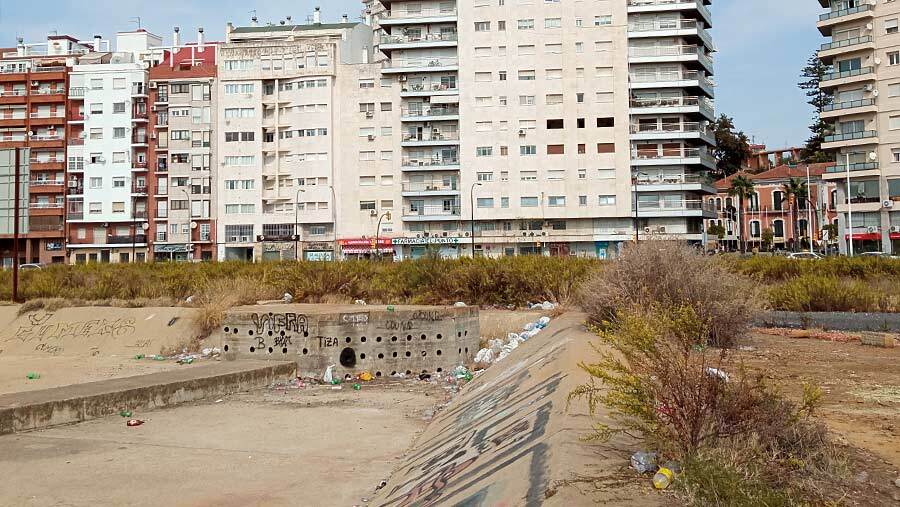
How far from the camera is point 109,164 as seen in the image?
251ft

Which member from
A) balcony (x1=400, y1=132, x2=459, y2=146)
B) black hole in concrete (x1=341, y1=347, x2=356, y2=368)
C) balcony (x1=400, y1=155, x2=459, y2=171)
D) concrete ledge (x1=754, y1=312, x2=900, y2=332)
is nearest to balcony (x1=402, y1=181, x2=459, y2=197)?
balcony (x1=400, y1=155, x2=459, y2=171)

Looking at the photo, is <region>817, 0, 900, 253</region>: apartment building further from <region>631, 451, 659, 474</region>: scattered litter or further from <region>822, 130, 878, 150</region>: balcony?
<region>631, 451, 659, 474</region>: scattered litter

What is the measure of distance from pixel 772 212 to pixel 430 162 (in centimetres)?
4609

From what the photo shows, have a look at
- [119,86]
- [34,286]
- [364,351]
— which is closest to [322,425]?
[364,351]

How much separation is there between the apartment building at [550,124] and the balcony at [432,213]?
0.13m

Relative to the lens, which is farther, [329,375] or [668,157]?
[668,157]

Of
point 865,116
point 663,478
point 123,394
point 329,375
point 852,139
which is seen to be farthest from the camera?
point 852,139

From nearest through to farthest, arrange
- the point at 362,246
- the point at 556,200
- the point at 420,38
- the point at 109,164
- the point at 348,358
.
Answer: the point at 348,358 → the point at 556,200 → the point at 362,246 → the point at 420,38 → the point at 109,164

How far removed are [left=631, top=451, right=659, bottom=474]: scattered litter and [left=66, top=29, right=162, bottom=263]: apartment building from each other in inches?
3044

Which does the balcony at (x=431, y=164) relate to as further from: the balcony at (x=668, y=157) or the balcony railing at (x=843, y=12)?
the balcony railing at (x=843, y=12)

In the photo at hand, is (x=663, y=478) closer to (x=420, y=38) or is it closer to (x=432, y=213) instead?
(x=432, y=213)

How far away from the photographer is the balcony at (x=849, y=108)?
2352 inches

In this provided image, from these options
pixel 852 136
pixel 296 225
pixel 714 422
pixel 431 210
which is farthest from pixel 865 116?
pixel 714 422

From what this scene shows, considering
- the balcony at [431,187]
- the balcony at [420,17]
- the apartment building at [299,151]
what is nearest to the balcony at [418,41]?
the balcony at [420,17]
